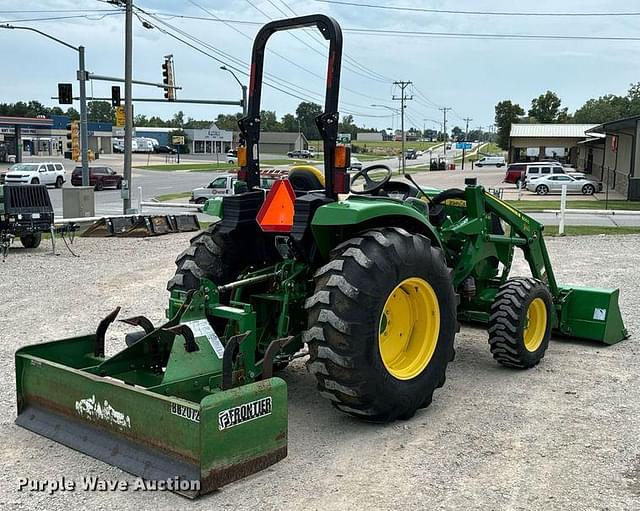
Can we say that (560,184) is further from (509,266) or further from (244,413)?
(244,413)

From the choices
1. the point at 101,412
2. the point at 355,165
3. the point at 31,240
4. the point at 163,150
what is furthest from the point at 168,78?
the point at 163,150

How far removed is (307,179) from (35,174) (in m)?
40.4

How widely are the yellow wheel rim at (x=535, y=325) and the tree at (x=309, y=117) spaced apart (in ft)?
9.18

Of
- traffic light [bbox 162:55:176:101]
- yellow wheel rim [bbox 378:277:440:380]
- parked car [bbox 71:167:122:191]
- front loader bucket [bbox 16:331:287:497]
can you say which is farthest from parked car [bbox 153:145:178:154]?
front loader bucket [bbox 16:331:287:497]

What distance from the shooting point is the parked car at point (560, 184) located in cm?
4222

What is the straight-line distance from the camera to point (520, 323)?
6668 mm

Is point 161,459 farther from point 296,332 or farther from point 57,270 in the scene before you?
point 57,270

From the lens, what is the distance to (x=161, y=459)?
4.24 meters

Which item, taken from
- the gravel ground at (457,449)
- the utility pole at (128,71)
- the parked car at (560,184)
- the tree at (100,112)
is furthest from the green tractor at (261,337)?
the tree at (100,112)

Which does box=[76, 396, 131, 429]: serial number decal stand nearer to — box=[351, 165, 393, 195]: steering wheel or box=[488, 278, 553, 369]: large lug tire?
box=[351, 165, 393, 195]: steering wheel

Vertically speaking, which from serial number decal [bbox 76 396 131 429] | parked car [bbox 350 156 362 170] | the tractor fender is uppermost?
parked car [bbox 350 156 362 170]

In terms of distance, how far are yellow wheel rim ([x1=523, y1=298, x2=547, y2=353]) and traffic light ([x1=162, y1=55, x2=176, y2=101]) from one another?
2482 centimetres

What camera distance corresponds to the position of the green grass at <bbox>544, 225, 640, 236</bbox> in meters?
19.1

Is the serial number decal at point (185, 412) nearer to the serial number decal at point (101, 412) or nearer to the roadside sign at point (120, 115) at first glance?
the serial number decal at point (101, 412)
